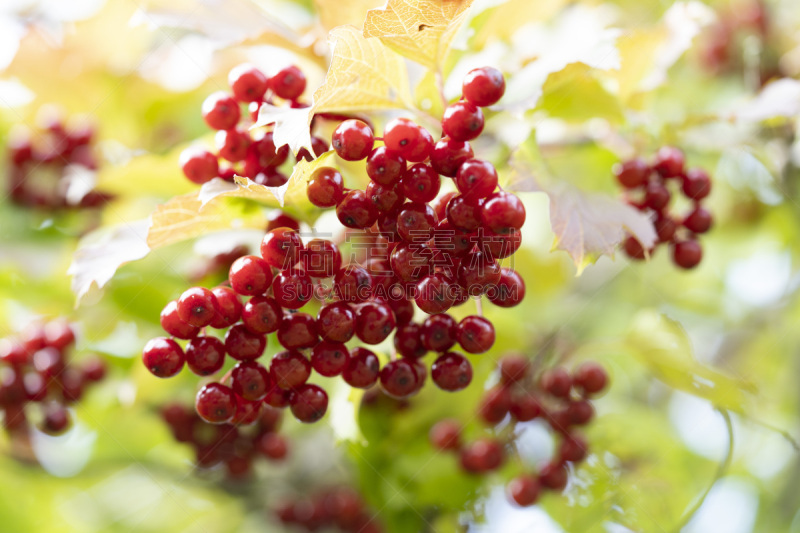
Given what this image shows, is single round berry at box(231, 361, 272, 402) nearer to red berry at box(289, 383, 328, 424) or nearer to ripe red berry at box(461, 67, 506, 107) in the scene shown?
red berry at box(289, 383, 328, 424)

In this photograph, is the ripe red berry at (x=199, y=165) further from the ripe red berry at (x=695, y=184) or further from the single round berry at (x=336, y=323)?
the ripe red berry at (x=695, y=184)

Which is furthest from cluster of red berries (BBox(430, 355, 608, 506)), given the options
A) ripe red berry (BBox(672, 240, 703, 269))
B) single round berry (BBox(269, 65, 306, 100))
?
single round berry (BBox(269, 65, 306, 100))

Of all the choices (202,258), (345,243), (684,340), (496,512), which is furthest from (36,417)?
(684,340)

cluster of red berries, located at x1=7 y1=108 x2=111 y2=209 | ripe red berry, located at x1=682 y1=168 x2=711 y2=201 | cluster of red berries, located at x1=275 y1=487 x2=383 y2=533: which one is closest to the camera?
ripe red berry, located at x1=682 y1=168 x2=711 y2=201

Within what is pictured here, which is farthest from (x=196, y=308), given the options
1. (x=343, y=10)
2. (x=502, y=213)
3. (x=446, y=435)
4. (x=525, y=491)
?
(x=525, y=491)

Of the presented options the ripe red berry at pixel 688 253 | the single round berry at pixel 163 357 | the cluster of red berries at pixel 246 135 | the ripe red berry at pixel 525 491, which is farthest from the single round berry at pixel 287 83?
the ripe red berry at pixel 525 491

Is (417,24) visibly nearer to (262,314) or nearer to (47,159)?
(262,314)
